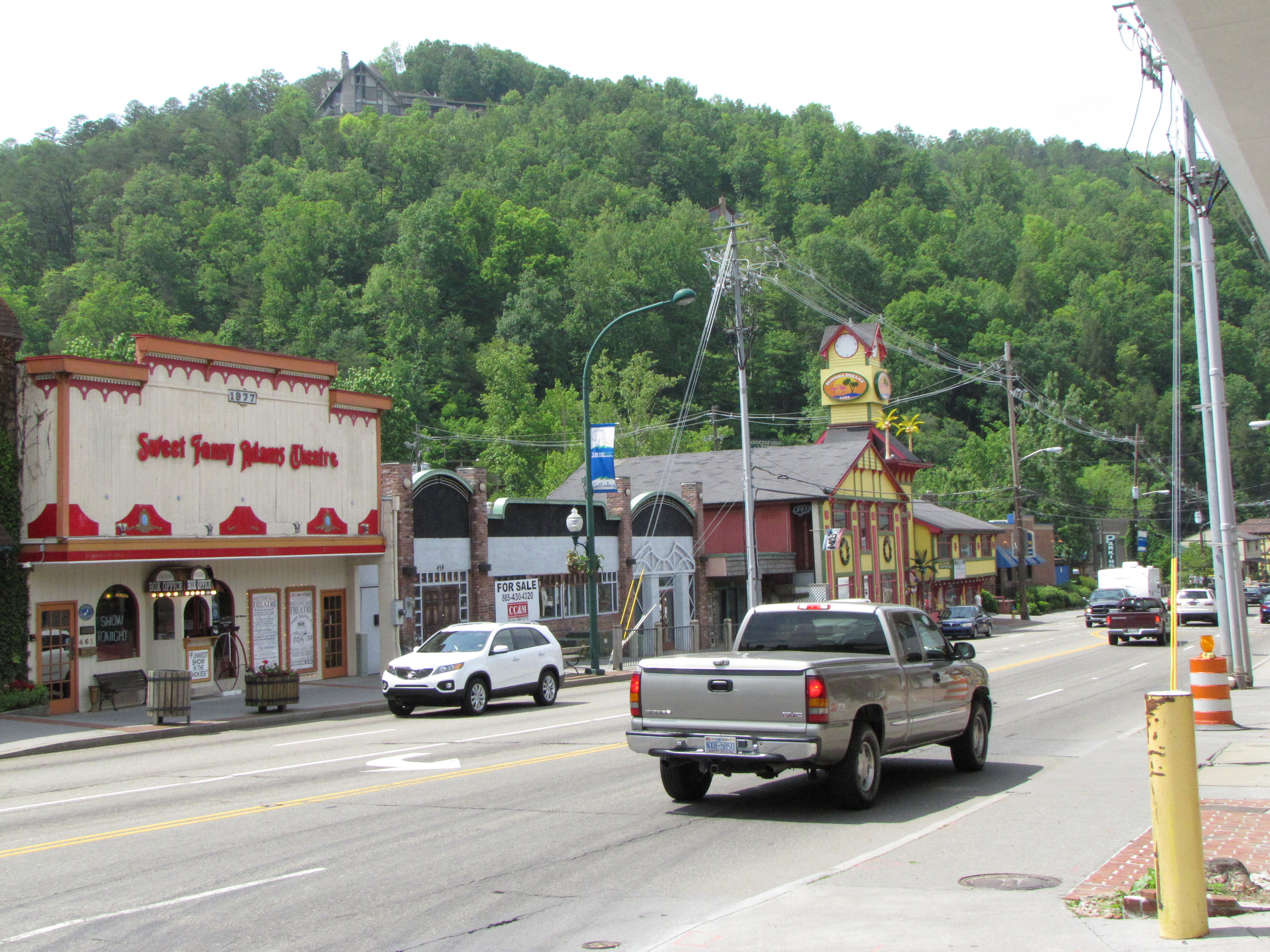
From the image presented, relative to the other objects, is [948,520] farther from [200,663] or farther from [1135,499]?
[200,663]

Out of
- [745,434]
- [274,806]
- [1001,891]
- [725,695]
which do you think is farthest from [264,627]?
[1001,891]

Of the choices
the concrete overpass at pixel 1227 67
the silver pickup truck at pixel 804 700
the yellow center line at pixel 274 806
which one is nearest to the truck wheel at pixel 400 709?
the yellow center line at pixel 274 806

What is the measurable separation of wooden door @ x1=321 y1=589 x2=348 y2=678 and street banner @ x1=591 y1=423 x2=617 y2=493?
7070mm

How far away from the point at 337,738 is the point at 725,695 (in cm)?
968

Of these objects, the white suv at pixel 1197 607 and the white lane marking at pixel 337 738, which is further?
the white suv at pixel 1197 607

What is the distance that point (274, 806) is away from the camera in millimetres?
11992

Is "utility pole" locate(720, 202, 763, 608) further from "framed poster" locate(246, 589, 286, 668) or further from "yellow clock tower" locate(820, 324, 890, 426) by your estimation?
"yellow clock tower" locate(820, 324, 890, 426)

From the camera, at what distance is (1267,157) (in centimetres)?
609

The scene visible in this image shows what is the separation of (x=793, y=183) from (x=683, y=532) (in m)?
73.7

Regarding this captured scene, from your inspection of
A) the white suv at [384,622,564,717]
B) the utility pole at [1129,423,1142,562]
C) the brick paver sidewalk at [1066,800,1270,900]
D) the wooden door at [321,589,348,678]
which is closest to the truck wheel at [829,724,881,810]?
the brick paver sidewalk at [1066,800,1270,900]

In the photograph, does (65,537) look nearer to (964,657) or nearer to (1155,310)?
(964,657)

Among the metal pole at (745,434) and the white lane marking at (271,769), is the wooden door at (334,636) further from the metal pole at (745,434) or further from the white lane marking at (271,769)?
the white lane marking at (271,769)

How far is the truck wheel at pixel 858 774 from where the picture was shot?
10.9 m

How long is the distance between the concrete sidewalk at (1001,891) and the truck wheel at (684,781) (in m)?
2.12
